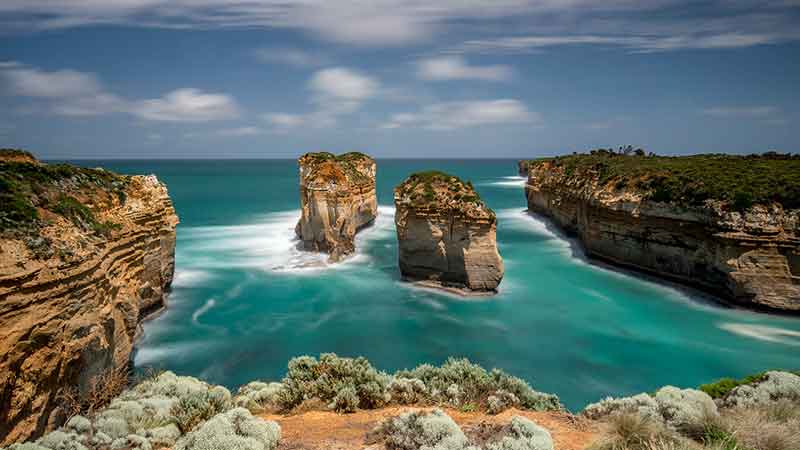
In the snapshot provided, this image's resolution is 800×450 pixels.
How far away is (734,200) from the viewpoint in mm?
22750

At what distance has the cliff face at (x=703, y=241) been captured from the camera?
2116 centimetres

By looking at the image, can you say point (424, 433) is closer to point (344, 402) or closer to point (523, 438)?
point (523, 438)

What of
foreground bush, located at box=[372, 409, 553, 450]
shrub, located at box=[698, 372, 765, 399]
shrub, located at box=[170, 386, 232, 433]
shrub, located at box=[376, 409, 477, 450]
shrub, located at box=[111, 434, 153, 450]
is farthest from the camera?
shrub, located at box=[698, 372, 765, 399]

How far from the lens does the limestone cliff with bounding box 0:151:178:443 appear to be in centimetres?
805

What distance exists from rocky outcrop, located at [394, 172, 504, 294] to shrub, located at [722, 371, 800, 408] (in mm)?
Result: 15048

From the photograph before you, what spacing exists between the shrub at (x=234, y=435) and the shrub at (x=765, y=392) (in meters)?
7.87

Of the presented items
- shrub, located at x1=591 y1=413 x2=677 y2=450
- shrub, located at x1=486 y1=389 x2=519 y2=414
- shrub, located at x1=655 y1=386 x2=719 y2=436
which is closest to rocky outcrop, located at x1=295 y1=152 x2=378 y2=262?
shrub, located at x1=486 y1=389 x2=519 y2=414

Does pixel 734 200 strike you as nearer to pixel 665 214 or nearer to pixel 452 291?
pixel 665 214

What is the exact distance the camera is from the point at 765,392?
7.86 m

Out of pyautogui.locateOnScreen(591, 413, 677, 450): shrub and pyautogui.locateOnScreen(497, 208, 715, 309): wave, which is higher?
pyautogui.locateOnScreen(591, 413, 677, 450): shrub

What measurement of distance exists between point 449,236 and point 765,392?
16423 millimetres

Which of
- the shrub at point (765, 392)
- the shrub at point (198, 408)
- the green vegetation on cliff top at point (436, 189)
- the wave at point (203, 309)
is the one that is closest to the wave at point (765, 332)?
the green vegetation on cliff top at point (436, 189)

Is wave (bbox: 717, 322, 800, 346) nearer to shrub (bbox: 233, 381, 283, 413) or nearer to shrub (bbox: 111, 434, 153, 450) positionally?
shrub (bbox: 233, 381, 283, 413)

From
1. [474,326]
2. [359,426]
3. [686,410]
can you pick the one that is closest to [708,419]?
[686,410]
